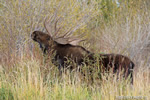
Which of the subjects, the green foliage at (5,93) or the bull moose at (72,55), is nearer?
the green foliage at (5,93)

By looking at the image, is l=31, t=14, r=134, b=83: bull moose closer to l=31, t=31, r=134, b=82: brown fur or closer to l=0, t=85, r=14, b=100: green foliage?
l=31, t=31, r=134, b=82: brown fur

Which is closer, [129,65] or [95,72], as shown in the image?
[95,72]

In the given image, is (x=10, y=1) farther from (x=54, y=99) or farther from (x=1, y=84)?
(x=54, y=99)

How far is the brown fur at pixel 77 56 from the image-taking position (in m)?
6.20

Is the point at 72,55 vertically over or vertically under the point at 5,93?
over

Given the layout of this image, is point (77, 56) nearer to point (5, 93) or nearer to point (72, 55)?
point (72, 55)

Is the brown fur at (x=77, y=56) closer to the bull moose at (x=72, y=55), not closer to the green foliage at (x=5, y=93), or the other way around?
the bull moose at (x=72, y=55)

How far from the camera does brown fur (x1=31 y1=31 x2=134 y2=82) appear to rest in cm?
620

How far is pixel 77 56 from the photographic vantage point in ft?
22.1

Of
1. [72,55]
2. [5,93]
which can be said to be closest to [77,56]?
[72,55]

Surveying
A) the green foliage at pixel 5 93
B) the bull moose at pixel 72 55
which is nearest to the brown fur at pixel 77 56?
the bull moose at pixel 72 55

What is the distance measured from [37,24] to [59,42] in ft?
7.71

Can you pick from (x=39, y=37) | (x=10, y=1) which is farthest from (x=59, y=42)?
(x=10, y=1)

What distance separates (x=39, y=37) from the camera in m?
7.16
